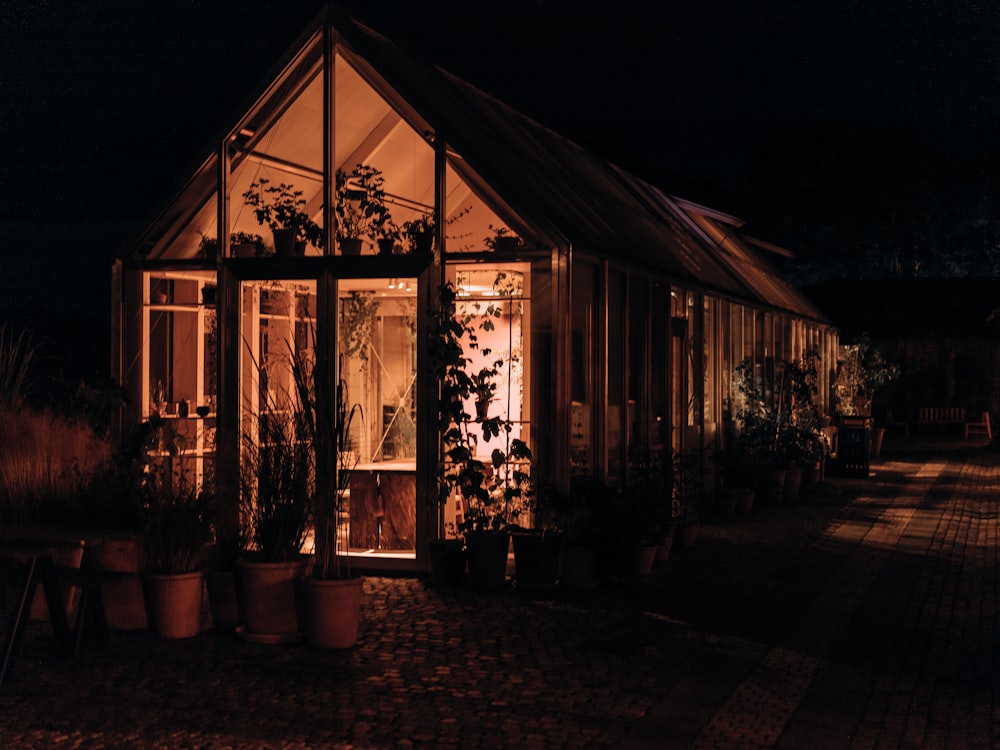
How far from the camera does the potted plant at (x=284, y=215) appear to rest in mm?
9180

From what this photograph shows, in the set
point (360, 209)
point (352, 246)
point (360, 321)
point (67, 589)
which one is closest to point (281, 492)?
point (67, 589)

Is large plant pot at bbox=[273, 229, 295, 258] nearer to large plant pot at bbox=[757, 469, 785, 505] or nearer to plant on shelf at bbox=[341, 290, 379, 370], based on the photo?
plant on shelf at bbox=[341, 290, 379, 370]

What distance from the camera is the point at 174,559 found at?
665cm

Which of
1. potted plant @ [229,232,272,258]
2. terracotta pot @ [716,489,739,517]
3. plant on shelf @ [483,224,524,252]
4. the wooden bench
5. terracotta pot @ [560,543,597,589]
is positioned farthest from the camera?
the wooden bench

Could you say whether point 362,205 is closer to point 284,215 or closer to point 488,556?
point 284,215

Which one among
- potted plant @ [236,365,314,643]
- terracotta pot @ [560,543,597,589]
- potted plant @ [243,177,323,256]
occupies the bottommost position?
terracotta pot @ [560,543,597,589]

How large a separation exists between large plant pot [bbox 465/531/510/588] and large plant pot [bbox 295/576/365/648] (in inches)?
73.6

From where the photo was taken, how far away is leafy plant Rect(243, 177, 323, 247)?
363 inches

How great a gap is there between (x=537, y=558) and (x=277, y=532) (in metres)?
2.23

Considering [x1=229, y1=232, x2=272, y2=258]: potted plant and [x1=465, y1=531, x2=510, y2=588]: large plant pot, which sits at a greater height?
[x1=229, y1=232, x2=272, y2=258]: potted plant

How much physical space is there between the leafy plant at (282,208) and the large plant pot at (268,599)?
11.0 feet

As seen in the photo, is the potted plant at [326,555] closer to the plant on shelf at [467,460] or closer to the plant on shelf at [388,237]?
the plant on shelf at [467,460]

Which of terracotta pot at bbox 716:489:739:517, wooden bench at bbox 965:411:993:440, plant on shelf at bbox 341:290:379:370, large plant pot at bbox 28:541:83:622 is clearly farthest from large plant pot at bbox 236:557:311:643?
wooden bench at bbox 965:411:993:440

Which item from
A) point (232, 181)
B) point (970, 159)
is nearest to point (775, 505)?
point (232, 181)
